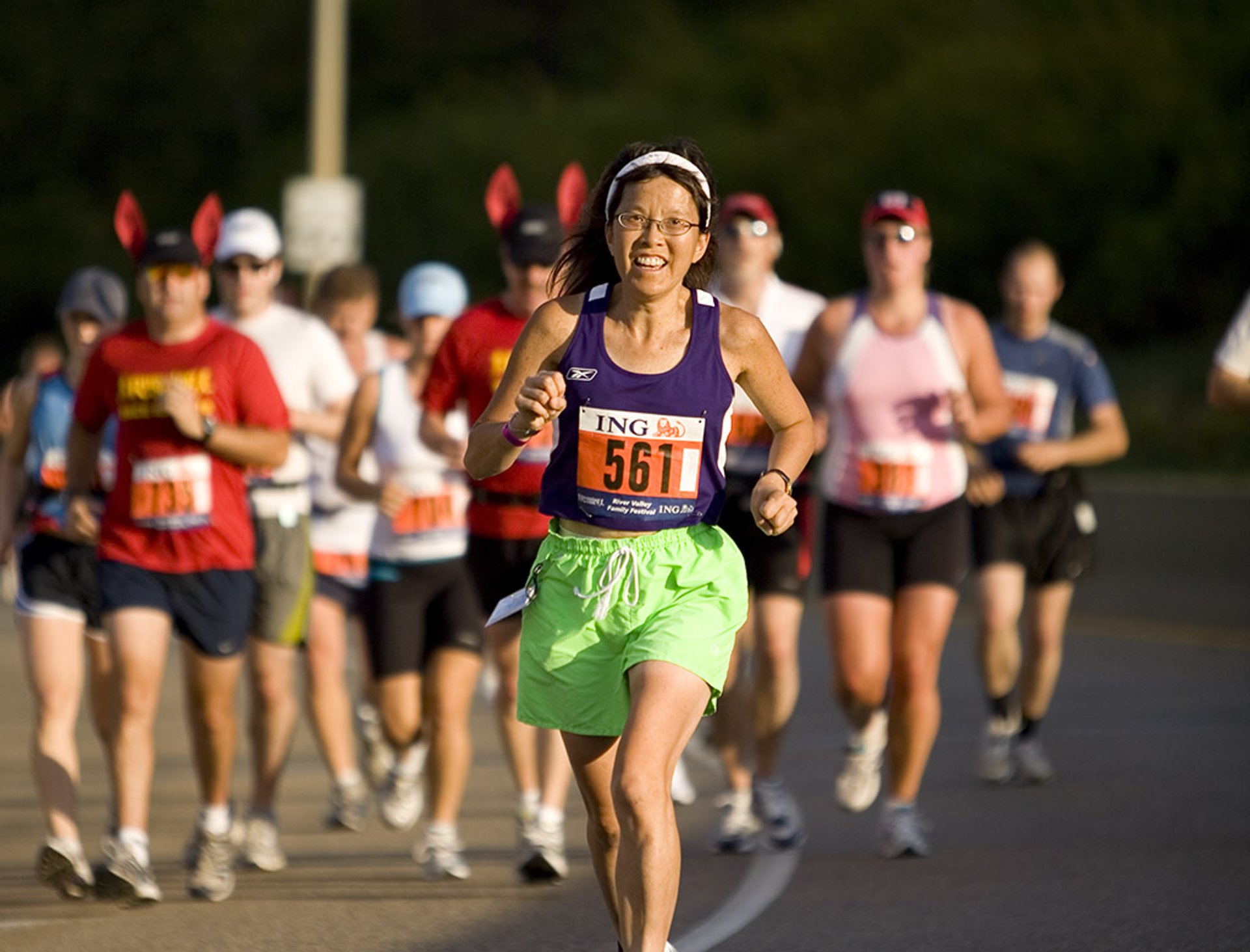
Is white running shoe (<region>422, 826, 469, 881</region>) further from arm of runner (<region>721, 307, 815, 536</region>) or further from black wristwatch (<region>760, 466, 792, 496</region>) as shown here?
black wristwatch (<region>760, 466, 792, 496</region>)

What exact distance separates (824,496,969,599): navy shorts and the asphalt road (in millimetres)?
998

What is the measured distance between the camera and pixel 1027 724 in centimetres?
1068

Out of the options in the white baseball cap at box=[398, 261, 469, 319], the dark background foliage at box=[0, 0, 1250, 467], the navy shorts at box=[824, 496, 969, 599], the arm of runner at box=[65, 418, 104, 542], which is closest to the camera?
the arm of runner at box=[65, 418, 104, 542]

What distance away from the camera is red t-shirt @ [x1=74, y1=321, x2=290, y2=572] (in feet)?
25.0

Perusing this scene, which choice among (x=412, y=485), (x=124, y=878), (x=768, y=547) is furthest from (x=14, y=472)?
(x=768, y=547)

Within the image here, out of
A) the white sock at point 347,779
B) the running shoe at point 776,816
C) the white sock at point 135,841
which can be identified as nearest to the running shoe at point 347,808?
the white sock at point 347,779

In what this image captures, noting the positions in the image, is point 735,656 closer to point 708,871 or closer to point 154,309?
point 708,871

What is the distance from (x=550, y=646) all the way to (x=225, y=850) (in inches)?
93.2

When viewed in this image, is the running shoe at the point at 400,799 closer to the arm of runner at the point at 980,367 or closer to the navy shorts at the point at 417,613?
the navy shorts at the point at 417,613

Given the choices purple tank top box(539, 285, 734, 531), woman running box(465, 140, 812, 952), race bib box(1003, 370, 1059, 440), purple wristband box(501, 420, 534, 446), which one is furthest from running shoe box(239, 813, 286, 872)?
race bib box(1003, 370, 1059, 440)

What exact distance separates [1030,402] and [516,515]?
375 centimetres

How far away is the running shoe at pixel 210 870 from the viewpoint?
305 inches

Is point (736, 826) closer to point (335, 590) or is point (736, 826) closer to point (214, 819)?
point (214, 819)

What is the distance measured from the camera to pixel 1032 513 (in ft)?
36.1
